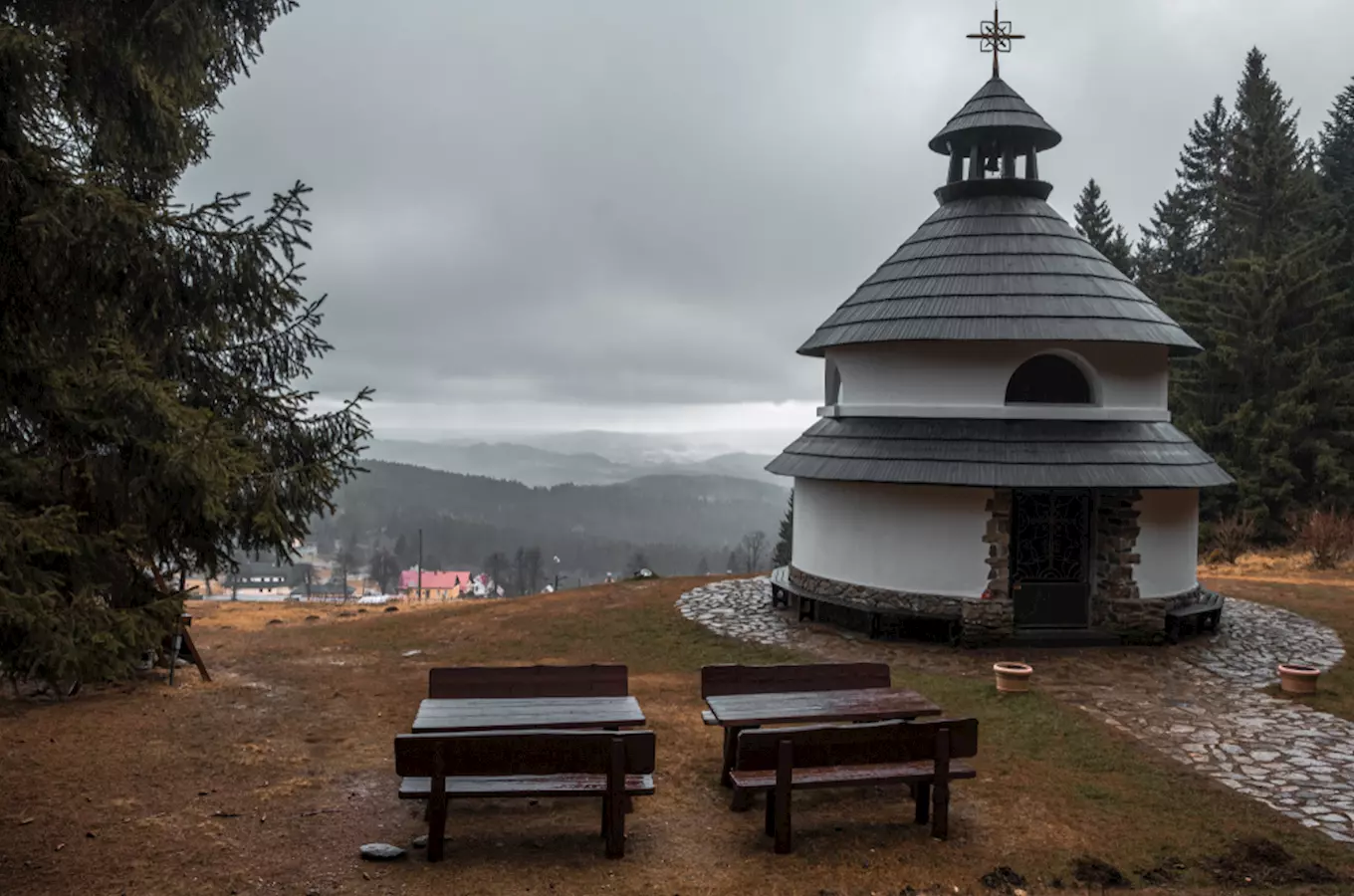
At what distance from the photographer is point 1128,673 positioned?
35.1ft

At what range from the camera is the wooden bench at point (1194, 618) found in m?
12.3

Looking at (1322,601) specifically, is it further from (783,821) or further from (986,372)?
(783,821)

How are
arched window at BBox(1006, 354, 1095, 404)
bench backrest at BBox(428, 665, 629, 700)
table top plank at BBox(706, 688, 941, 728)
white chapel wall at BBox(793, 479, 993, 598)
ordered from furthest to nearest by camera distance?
arched window at BBox(1006, 354, 1095, 404), white chapel wall at BBox(793, 479, 993, 598), bench backrest at BBox(428, 665, 629, 700), table top plank at BBox(706, 688, 941, 728)

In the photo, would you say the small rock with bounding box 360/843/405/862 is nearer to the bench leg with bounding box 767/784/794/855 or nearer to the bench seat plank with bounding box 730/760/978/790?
the bench seat plank with bounding box 730/760/978/790

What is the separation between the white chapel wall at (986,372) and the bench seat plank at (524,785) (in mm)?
8723

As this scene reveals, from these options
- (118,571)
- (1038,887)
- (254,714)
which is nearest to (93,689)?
(254,714)


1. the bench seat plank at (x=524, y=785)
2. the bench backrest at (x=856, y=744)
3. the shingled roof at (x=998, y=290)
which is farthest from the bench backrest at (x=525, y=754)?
the shingled roof at (x=998, y=290)

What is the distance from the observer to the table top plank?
6.55 meters

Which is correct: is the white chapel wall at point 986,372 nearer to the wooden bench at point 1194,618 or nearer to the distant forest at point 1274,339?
the wooden bench at point 1194,618

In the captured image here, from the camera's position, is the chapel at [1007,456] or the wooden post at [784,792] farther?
the chapel at [1007,456]

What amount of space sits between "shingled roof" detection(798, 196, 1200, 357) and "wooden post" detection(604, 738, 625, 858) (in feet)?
29.0

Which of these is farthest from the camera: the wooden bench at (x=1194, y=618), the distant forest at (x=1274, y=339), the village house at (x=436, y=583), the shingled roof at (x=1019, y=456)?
the village house at (x=436, y=583)

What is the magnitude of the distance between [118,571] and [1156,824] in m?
7.59

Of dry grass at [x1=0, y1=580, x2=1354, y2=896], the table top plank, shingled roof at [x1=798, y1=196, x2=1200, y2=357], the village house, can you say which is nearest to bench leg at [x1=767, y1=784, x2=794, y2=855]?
dry grass at [x1=0, y1=580, x2=1354, y2=896]
